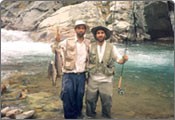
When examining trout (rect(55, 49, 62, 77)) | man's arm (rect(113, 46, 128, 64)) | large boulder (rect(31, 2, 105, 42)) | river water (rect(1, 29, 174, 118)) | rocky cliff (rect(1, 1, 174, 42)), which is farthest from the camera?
rocky cliff (rect(1, 1, 174, 42))

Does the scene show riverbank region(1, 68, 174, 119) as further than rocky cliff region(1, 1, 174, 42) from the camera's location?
No

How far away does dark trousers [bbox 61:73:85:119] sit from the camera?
313 cm

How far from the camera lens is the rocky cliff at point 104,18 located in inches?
555

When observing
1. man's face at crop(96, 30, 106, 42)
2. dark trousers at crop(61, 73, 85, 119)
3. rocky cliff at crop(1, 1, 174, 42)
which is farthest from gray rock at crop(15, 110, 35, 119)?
rocky cliff at crop(1, 1, 174, 42)

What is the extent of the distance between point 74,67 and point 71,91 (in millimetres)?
427

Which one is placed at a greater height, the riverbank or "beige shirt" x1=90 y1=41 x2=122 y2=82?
"beige shirt" x1=90 y1=41 x2=122 y2=82

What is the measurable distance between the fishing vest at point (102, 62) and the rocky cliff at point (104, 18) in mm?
9996

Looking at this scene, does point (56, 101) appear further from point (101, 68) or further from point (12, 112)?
point (101, 68)

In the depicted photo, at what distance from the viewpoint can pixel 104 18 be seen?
15.9m

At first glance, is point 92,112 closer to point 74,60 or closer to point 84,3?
point 74,60

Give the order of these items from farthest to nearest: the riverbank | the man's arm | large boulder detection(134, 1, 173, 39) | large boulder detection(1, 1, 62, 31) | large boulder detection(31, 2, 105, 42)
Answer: large boulder detection(1, 1, 62, 31) < large boulder detection(134, 1, 173, 39) < large boulder detection(31, 2, 105, 42) < the riverbank < the man's arm

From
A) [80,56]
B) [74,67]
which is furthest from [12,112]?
[80,56]

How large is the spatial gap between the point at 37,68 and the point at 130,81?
4.06 m

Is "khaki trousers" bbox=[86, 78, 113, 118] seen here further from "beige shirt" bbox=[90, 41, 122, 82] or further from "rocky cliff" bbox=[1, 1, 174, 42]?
"rocky cliff" bbox=[1, 1, 174, 42]
